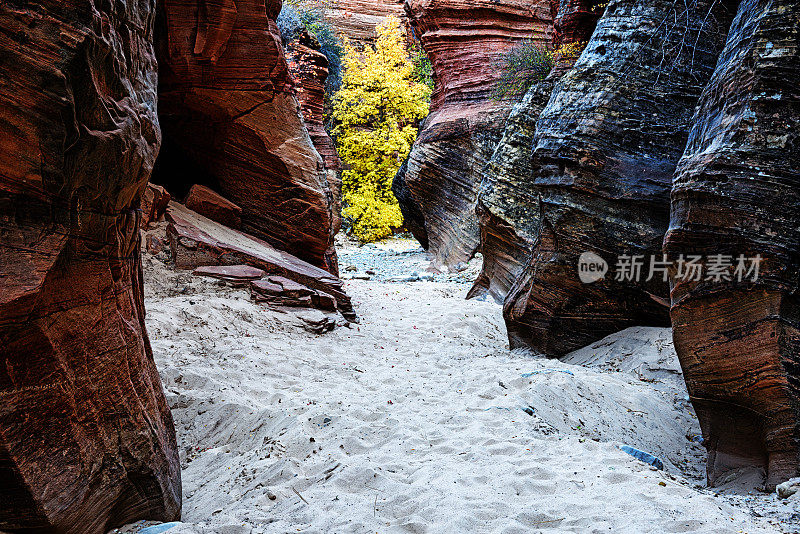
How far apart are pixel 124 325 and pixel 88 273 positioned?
1.25ft

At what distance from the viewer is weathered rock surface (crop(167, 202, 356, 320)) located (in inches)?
273

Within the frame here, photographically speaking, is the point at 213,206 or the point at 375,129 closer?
the point at 213,206

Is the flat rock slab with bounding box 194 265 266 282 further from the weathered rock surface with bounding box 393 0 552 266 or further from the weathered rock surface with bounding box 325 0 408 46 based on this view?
the weathered rock surface with bounding box 325 0 408 46

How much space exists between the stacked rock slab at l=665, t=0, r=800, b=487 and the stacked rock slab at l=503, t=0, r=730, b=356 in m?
1.97

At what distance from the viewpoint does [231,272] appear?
7.06m

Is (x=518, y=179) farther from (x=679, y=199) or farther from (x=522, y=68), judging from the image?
(x=679, y=199)

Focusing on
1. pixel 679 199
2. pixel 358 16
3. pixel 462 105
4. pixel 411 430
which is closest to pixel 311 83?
pixel 462 105

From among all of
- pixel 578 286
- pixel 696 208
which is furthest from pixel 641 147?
pixel 696 208

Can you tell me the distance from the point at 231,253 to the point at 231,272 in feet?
1.17

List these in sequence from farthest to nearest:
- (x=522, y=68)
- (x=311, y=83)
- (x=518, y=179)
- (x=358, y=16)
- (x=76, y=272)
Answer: (x=358, y=16)
(x=311, y=83)
(x=522, y=68)
(x=518, y=179)
(x=76, y=272)

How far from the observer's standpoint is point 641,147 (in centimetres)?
615

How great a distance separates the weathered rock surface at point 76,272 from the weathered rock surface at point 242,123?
4362 mm

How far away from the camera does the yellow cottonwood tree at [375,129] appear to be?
2142 centimetres

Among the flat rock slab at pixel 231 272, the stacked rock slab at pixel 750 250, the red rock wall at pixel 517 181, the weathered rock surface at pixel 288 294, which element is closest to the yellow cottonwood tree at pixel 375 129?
the red rock wall at pixel 517 181
